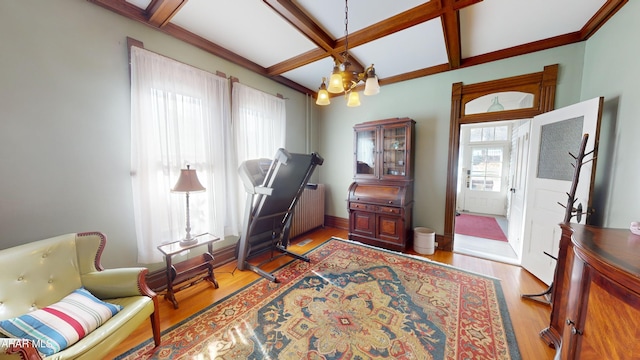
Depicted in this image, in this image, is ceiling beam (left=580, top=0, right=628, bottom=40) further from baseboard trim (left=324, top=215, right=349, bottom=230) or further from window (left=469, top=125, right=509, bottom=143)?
baseboard trim (left=324, top=215, right=349, bottom=230)

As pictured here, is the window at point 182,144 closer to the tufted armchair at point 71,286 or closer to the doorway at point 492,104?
the tufted armchair at point 71,286

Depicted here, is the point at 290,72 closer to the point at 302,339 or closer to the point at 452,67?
the point at 452,67

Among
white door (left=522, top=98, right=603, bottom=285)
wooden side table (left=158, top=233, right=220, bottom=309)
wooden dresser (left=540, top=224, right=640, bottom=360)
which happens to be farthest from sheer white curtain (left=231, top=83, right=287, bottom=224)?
white door (left=522, top=98, right=603, bottom=285)

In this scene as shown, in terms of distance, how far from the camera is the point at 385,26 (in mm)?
2182

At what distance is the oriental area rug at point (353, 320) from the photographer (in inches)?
60.0

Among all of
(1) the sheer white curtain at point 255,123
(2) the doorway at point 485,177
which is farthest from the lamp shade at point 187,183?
(2) the doorway at point 485,177

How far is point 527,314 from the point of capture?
6.26 feet

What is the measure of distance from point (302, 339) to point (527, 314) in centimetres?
208

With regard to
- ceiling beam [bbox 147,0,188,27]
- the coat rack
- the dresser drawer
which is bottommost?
the dresser drawer

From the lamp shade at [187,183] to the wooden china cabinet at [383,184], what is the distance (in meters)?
2.39

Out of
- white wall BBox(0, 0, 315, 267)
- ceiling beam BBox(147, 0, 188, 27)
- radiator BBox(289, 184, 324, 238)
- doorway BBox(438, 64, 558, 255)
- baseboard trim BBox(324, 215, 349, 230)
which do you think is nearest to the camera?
white wall BBox(0, 0, 315, 267)

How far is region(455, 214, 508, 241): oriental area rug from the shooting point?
160 inches

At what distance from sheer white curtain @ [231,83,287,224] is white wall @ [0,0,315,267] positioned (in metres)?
1.04

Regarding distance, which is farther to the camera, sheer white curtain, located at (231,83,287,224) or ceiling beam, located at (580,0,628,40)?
sheer white curtain, located at (231,83,287,224)
